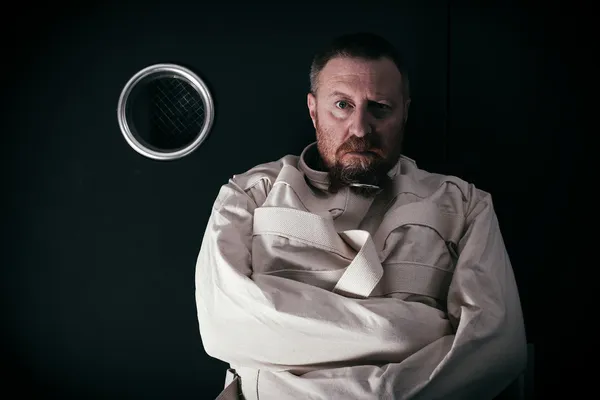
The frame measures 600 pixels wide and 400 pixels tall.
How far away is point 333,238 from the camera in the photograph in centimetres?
172

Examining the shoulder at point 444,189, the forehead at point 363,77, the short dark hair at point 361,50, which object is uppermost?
the short dark hair at point 361,50

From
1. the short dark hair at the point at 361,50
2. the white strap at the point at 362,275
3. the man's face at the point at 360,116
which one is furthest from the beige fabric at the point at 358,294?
the short dark hair at the point at 361,50

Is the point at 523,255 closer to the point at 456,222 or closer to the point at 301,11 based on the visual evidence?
the point at 456,222

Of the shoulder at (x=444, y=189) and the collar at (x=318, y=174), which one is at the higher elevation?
the collar at (x=318, y=174)

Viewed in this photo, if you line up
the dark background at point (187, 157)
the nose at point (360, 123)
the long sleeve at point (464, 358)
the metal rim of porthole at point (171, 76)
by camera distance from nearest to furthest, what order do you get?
the long sleeve at point (464, 358) < the nose at point (360, 123) < the dark background at point (187, 157) < the metal rim of porthole at point (171, 76)

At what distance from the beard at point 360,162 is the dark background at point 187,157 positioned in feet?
1.54

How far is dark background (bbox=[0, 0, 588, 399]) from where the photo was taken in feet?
7.52

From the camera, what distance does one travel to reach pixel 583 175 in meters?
2.27

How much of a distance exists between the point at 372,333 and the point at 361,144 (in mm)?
673

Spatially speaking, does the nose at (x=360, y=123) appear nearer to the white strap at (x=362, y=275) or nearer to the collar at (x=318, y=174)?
the collar at (x=318, y=174)

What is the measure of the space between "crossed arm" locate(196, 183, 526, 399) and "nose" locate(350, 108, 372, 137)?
514mm

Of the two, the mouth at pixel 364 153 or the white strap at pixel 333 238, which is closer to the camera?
the white strap at pixel 333 238

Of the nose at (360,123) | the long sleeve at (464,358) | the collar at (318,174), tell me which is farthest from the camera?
the collar at (318,174)

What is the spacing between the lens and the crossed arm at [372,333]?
4.88 ft
